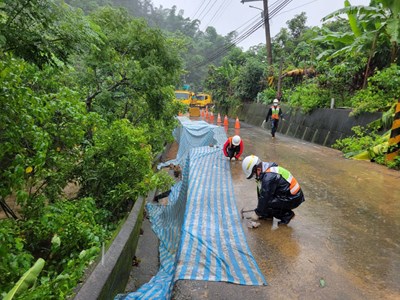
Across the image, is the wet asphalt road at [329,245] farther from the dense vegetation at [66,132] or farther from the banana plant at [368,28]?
the banana plant at [368,28]

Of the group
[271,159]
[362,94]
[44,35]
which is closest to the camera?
[44,35]

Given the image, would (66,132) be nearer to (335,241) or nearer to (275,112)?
(335,241)

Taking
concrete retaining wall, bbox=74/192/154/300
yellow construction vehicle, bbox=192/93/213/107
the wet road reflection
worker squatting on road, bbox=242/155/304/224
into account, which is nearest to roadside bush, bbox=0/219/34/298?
concrete retaining wall, bbox=74/192/154/300

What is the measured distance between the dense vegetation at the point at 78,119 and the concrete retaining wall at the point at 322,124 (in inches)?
25.2

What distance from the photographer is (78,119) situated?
395cm

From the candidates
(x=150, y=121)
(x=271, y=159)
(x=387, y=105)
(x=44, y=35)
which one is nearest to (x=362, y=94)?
(x=387, y=105)

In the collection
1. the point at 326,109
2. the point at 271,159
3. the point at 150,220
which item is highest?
the point at 326,109

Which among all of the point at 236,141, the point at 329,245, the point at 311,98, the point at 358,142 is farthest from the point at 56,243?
the point at 311,98

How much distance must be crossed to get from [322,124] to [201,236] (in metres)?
12.8

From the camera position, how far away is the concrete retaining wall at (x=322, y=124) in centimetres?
1320

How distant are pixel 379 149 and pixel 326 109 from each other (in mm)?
6180

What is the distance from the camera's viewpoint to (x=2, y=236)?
266 centimetres

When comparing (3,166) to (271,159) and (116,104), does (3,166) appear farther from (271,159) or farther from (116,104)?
(271,159)

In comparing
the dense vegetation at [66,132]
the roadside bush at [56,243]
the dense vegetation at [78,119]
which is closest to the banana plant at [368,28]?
the dense vegetation at [78,119]
